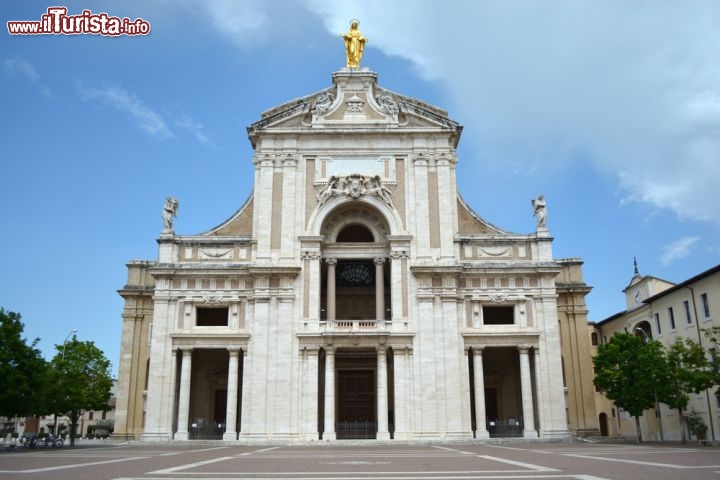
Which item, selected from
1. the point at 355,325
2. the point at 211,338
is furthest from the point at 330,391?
the point at 211,338

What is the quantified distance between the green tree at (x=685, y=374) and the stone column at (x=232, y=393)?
25243 mm

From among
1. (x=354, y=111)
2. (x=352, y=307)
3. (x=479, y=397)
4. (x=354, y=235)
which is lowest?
(x=479, y=397)

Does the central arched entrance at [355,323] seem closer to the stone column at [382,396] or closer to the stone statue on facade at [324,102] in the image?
the stone column at [382,396]

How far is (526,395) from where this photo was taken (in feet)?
134

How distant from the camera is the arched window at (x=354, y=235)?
46.8 m

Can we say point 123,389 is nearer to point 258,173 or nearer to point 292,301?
point 292,301

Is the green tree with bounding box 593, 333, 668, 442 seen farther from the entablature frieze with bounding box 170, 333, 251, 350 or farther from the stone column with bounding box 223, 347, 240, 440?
the stone column with bounding box 223, 347, 240, 440

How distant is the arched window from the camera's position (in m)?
46.8

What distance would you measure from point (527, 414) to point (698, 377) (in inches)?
401

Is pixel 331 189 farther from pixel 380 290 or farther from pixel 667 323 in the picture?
pixel 667 323

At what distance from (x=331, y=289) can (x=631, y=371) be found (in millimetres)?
19220

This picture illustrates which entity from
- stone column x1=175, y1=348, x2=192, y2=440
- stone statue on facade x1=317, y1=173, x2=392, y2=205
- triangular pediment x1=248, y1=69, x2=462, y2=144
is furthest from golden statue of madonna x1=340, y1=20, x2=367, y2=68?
stone column x1=175, y1=348, x2=192, y2=440

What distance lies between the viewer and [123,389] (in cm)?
4550

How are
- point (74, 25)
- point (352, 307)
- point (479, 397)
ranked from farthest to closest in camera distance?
point (352, 307) < point (479, 397) < point (74, 25)
